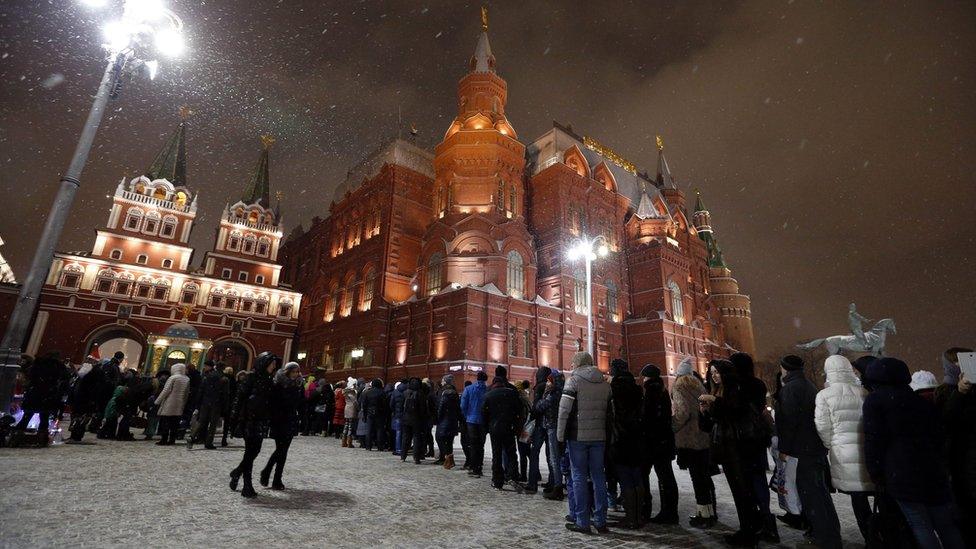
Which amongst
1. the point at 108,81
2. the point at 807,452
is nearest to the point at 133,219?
the point at 108,81

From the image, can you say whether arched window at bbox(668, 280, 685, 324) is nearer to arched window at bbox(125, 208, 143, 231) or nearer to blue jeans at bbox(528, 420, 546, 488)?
blue jeans at bbox(528, 420, 546, 488)

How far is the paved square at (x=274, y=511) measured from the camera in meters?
4.73

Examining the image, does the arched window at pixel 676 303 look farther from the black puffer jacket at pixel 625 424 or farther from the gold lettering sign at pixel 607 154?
the black puffer jacket at pixel 625 424

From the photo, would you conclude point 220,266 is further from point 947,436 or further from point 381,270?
point 947,436

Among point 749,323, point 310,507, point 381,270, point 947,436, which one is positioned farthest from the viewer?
point 749,323

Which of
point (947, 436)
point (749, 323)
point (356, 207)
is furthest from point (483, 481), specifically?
point (749, 323)

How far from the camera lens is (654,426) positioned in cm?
614

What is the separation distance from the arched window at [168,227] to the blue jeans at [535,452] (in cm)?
4718

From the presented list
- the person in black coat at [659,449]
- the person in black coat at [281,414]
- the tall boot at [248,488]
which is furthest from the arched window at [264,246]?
the person in black coat at [659,449]

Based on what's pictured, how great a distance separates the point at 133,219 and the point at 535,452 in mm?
48431

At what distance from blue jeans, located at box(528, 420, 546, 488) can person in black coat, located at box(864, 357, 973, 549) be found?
5016mm

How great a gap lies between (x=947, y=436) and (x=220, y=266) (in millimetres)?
50660

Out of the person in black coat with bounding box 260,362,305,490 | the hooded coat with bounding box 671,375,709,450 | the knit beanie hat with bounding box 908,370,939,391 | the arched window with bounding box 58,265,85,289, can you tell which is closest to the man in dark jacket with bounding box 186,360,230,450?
the person in black coat with bounding box 260,362,305,490

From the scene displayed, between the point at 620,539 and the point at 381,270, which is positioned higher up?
the point at 381,270
